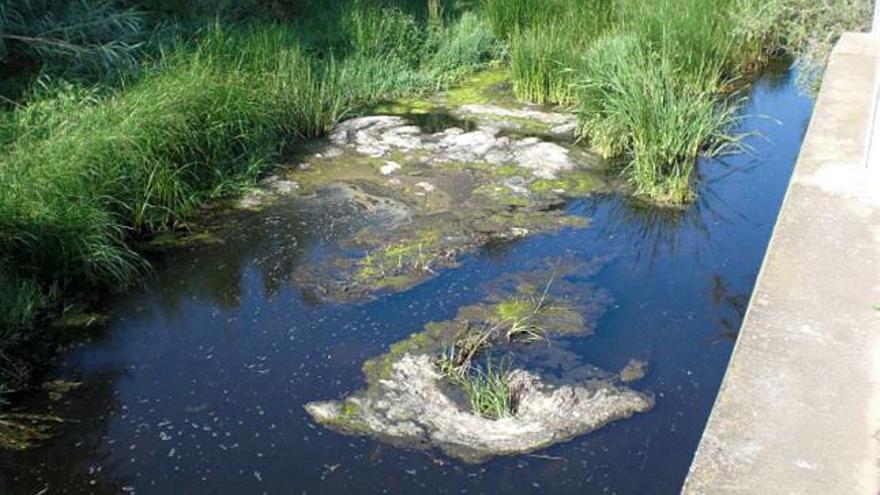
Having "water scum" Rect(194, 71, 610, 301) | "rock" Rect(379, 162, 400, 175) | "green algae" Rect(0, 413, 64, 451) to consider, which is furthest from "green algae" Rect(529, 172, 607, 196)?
"green algae" Rect(0, 413, 64, 451)

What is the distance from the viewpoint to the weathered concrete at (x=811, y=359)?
267cm

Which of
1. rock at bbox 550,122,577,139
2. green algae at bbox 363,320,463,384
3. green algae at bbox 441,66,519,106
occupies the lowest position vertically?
green algae at bbox 363,320,463,384

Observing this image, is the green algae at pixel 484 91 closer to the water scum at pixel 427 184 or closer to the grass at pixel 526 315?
the water scum at pixel 427 184

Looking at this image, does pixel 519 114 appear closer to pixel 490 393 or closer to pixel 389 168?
pixel 389 168

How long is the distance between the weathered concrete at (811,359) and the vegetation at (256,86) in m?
1.30

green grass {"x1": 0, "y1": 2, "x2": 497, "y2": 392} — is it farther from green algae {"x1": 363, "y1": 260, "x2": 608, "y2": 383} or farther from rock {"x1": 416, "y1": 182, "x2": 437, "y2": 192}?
green algae {"x1": 363, "y1": 260, "x2": 608, "y2": 383}

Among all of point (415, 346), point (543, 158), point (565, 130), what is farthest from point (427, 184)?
point (415, 346)

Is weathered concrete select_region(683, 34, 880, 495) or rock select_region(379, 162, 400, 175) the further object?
rock select_region(379, 162, 400, 175)

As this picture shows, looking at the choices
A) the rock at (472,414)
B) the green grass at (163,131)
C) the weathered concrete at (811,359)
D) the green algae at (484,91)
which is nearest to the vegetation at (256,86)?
the green grass at (163,131)

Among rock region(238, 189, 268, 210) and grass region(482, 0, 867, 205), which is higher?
grass region(482, 0, 867, 205)

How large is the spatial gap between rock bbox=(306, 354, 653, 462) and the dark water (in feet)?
0.23

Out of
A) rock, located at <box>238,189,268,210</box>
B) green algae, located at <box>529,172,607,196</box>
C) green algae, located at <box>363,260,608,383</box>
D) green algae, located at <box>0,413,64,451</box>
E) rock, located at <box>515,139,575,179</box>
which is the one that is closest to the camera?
green algae, located at <box>0,413,64,451</box>

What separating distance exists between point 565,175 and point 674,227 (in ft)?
3.04

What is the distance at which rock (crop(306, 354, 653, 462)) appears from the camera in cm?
382
